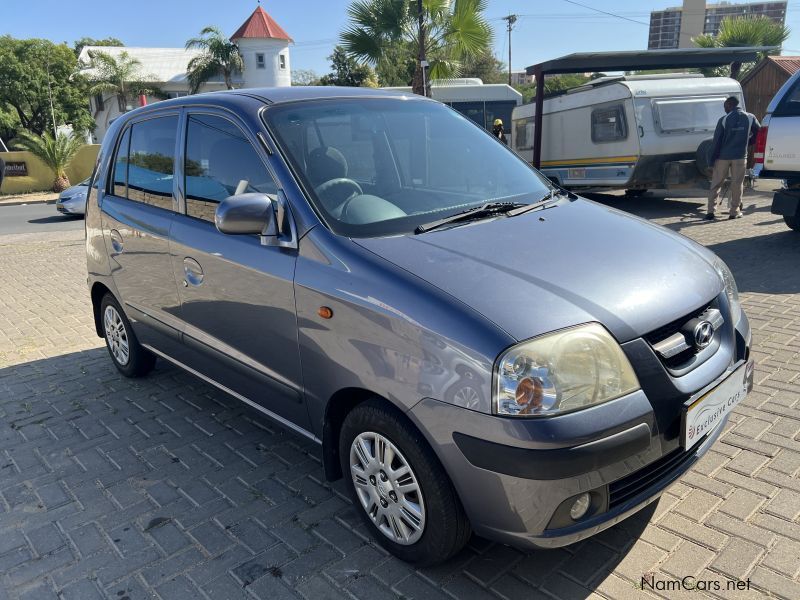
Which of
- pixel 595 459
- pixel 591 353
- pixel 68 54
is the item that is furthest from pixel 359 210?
pixel 68 54

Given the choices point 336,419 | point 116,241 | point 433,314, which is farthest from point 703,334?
point 116,241

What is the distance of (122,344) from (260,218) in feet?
8.44

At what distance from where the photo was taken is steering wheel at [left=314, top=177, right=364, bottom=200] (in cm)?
285

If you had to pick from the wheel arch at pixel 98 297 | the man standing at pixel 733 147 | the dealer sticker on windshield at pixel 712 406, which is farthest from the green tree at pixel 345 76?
the dealer sticker on windshield at pixel 712 406

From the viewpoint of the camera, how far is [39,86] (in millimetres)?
46188

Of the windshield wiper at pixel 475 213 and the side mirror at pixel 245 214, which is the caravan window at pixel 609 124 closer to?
the windshield wiper at pixel 475 213

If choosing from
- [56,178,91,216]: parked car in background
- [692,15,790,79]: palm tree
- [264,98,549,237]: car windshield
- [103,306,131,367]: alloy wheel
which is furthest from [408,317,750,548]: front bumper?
[692,15,790,79]: palm tree

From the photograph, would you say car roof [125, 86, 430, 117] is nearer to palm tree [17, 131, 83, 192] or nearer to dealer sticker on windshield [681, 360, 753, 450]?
dealer sticker on windshield [681, 360, 753, 450]

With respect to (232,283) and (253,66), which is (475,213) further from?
(253,66)

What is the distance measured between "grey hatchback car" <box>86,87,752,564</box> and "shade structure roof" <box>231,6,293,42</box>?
4117 cm

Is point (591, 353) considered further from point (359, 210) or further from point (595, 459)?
point (359, 210)

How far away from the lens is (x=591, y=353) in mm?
2127

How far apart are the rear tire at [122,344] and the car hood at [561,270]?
2712mm

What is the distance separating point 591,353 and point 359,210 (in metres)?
1.23
